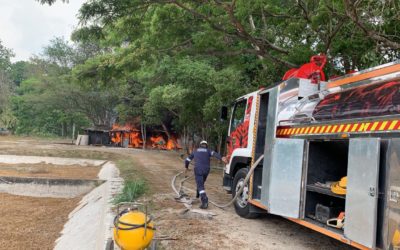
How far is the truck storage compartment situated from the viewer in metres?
6.23

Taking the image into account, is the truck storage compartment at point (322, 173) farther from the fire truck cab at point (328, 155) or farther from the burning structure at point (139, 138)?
the burning structure at point (139, 138)

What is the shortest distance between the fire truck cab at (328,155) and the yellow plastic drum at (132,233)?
229 cm

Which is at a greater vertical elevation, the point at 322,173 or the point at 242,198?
the point at 322,173

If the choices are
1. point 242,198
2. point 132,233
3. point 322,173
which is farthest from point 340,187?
point 242,198

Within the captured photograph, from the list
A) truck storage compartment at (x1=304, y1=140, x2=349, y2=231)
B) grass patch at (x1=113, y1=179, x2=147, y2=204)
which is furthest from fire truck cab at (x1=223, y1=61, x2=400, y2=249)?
grass patch at (x1=113, y1=179, x2=147, y2=204)

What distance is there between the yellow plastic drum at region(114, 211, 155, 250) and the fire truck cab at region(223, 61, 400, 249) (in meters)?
2.29

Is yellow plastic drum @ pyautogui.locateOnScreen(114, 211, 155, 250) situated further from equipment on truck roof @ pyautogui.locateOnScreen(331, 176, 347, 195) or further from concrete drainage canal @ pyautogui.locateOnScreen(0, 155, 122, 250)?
equipment on truck roof @ pyautogui.locateOnScreen(331, 176, 347, 195)

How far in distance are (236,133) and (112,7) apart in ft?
14.1

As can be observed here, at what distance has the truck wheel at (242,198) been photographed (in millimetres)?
8555

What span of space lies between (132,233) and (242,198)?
11.7ft

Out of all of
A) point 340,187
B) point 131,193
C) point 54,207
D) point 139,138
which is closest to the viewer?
point 340,187

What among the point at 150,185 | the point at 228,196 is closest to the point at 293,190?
the point at 228,196

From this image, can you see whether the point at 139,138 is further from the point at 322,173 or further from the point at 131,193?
the point at 322,173

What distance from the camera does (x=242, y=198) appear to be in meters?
8.80
